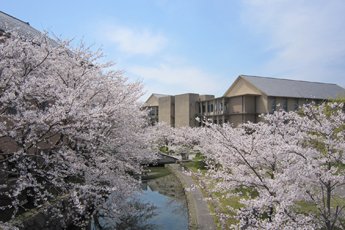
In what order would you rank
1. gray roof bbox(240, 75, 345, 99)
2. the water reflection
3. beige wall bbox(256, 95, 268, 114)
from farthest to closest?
gray roof bbox(240, 75, 345, 99), beige wall bbox(256, 95, 268, 114), the water reflection

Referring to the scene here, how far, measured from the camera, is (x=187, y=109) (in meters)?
Result: 60.6

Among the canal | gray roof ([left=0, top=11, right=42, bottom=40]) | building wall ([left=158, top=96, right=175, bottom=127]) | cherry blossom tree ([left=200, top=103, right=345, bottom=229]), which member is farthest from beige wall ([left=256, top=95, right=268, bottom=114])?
cherry blossom tree ([left=200, top=103, right=345, bottom=229])

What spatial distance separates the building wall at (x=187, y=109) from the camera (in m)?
60.2

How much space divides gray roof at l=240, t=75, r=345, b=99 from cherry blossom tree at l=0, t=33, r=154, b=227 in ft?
119

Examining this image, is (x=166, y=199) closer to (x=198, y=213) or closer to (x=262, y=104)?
(x=198, y=213)

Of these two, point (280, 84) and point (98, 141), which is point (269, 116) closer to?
point (98, 141)

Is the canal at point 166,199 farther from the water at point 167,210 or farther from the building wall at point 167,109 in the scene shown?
the building wall at point 167,109

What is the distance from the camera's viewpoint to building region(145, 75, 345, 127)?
1930 inches

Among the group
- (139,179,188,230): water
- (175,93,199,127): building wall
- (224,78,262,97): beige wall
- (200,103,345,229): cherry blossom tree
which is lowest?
(139,179,188,230): water

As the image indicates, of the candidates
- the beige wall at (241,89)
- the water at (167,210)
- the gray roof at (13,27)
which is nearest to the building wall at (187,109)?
the beige wall at (241,89)

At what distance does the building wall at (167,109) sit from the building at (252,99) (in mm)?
3444

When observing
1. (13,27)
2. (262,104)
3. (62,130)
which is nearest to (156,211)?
(62,130)

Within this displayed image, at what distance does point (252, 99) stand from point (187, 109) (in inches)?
554

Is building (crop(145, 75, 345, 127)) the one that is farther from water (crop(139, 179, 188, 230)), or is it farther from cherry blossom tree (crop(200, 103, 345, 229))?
cherry blossom tree (crop(200, 103, 345, 229))
